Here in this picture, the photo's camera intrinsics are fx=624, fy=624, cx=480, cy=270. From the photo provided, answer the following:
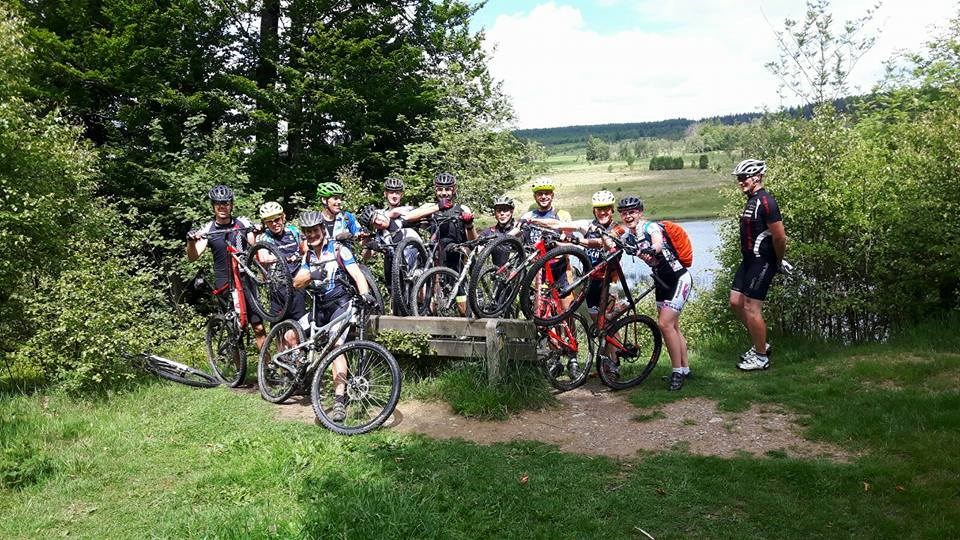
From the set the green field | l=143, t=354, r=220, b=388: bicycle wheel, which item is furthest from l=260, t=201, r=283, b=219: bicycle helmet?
the green field

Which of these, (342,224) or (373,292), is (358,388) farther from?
(342,224)

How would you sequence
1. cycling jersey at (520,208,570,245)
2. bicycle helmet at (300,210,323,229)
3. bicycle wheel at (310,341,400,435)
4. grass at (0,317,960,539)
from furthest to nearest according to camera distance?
cycling jersey at (520,208,570,245) < bicycle helmet at (300,210,323,229) < bicycle wheel at (310,341,400,435) < grass at (0,317,960,539)

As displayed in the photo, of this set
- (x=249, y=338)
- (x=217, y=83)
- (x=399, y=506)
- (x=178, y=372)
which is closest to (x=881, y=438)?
(x=399, y=506)

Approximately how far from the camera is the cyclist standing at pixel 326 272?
233 inches

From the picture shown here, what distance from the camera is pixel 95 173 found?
11.4 meters

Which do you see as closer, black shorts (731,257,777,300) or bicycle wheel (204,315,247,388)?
black shorts (731,257,777,300)

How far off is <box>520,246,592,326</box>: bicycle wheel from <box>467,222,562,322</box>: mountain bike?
0.11 m

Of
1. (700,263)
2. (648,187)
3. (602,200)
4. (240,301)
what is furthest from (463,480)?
(648,187)

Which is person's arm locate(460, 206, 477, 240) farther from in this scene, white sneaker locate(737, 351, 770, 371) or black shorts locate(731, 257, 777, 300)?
white sneaker locate(737, 351, 770, 371)

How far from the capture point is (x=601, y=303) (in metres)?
6.79

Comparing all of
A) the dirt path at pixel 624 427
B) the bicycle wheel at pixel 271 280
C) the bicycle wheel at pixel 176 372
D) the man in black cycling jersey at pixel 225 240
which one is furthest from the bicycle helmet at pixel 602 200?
the bicycle wheel at pixel 176 372

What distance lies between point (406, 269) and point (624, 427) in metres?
2.88

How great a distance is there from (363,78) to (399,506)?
46.8ft

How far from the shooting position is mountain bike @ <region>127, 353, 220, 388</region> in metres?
7.28
